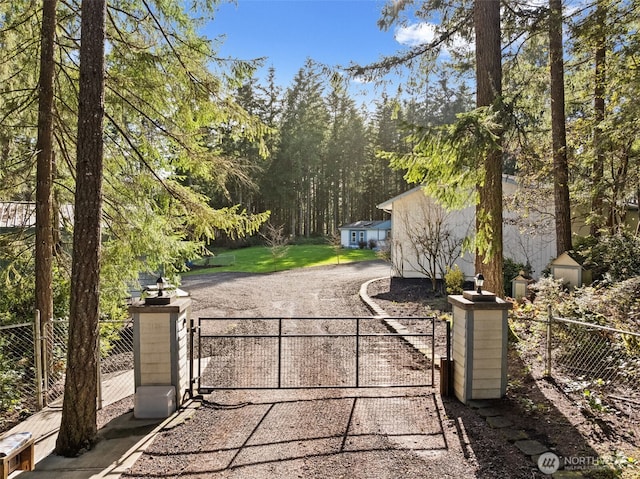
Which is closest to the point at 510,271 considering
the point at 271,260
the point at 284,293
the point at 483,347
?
the point at 284,293

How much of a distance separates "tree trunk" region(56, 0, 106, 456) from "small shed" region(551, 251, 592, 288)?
941cm

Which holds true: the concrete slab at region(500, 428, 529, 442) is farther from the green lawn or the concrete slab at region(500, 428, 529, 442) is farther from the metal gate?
the green lawn

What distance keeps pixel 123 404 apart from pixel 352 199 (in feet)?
136

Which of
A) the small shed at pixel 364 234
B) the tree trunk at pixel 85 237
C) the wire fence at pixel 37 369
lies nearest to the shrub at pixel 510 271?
the wire fence at pixel 37 369

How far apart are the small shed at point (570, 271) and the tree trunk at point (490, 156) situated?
3.60 metres

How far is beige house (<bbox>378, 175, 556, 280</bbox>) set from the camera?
1240 centimetres

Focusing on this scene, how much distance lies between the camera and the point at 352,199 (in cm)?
4519

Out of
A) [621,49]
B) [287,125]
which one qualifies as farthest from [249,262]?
[621,49]

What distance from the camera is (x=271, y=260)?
2739cm

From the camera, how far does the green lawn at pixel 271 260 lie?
2434 centimetres

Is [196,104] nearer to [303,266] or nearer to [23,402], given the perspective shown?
[23,402]

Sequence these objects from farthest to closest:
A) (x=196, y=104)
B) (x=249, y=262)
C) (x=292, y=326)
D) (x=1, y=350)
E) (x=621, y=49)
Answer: (x=249, y=262), (x=292, y=326), (x=621, y=49), (x=196, y=104), (x=1, y=350)

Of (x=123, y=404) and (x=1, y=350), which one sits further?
(x=1, y=350)

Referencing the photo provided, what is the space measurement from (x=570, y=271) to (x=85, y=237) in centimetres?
979
